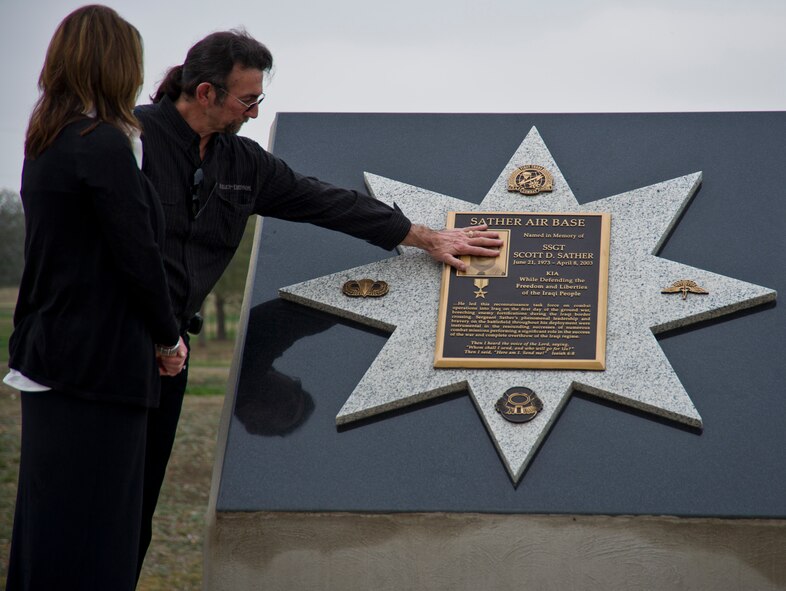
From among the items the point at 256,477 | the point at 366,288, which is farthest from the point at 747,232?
the point at 256,477

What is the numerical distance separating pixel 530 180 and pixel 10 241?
828 centimetres

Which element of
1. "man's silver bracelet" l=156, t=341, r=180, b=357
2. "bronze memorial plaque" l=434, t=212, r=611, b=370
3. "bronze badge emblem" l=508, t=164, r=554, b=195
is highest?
"bronze badge emblem" l=508, t=164, r=554, b=195

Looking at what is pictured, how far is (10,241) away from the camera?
1180 cm

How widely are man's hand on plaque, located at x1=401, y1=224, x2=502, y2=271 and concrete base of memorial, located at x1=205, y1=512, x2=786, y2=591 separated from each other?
126cm

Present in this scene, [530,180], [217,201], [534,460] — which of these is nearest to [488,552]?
[534,460]

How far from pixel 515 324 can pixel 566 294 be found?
0.87 feet

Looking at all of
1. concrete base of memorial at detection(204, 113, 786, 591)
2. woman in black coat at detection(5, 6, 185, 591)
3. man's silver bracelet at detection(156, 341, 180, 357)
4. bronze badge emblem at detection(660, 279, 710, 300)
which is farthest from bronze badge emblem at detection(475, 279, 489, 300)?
woman in black coat at detection(5, 6, 185, 591)

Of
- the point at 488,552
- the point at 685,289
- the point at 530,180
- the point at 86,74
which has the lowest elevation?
the point at 488,552

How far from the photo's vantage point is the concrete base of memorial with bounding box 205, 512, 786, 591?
3.85 metres

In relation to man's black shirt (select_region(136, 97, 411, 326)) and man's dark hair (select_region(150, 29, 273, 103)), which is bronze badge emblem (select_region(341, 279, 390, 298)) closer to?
man's black shirt (select_region(136, 97, 411, 326))

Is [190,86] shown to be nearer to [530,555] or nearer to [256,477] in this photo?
[256,477]

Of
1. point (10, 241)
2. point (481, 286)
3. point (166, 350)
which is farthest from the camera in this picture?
point (10, 241)

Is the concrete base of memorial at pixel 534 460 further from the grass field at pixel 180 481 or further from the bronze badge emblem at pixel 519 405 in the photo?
the grass field at pixel 180 481

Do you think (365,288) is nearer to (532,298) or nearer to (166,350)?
(532,298)
